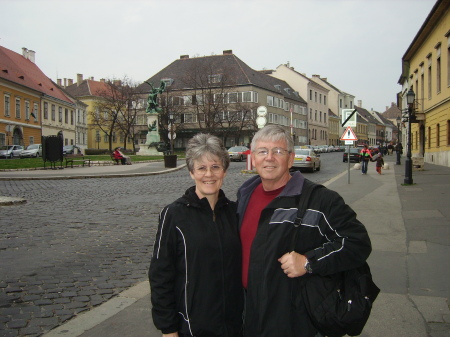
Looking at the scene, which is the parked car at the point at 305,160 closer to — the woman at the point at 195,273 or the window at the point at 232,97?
the woman at the point at 195,273

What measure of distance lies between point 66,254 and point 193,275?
523cm

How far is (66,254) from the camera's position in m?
7.27

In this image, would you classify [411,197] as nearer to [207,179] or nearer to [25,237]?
[25,237]

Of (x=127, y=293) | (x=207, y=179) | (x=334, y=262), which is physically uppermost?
(x=207, y=179)

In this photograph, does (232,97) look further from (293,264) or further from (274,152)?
(293,264)

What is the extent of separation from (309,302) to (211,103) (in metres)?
63.2

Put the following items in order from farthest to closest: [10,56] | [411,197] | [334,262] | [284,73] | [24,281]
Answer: [284,73] → [10,56] → [411,197] → [24,281] → [334,262]

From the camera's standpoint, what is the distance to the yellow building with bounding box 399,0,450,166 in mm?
27859

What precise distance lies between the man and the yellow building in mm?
24253

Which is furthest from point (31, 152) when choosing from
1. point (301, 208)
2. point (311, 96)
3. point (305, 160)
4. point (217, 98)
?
point (311, 96)

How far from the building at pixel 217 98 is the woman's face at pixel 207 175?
60.8m

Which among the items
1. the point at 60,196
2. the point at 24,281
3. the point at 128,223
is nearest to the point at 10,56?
the point at 60,196

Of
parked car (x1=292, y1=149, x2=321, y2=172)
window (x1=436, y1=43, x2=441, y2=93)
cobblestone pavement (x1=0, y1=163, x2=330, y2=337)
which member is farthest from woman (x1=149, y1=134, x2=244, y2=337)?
window (x1=436, y1=43, x2=441, y2=93)

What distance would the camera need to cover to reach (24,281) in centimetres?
579
